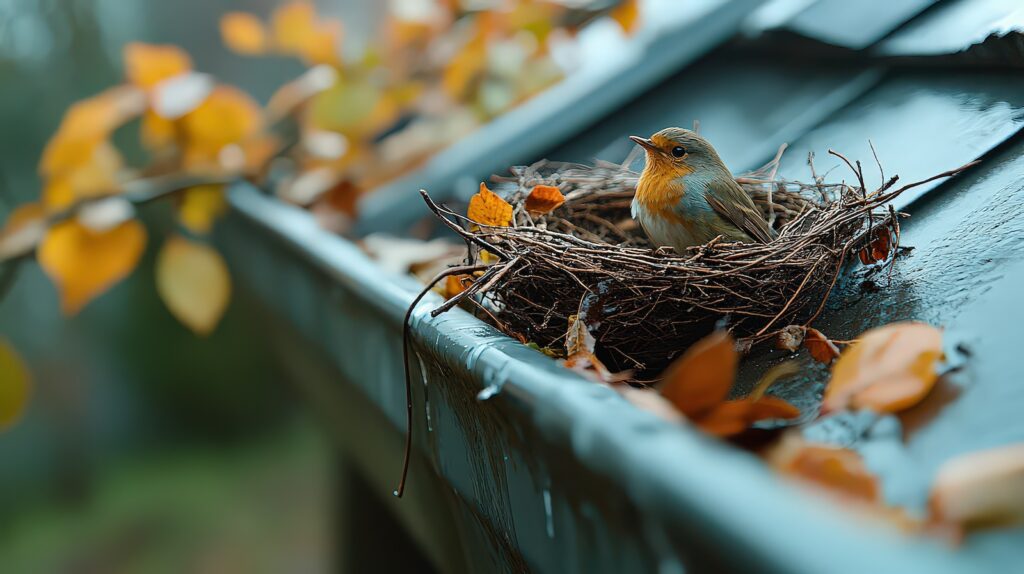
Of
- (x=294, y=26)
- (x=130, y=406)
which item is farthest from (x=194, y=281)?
(x=130, y=406)

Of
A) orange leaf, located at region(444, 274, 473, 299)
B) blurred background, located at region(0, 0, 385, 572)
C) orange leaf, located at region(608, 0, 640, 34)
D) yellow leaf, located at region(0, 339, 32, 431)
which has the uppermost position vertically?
orange leaf, located at region(608, 0, 640, 34)

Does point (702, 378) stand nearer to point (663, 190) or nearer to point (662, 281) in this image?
point (662, 281)

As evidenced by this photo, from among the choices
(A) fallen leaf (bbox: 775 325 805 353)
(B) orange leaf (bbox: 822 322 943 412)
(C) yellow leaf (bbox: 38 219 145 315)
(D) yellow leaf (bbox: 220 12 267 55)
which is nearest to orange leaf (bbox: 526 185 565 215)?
(A) fallen leaf (bbox: 775 325 805 353)

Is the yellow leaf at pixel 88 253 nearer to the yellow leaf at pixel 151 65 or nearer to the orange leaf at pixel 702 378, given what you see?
the yellow leaf at pixel 151 65

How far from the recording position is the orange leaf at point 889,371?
17.0 inches

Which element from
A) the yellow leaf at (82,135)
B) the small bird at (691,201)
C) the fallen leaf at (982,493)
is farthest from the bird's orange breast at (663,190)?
the yellow leaf at (82,135)

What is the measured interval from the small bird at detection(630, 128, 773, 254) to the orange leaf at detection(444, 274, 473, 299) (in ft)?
0.55

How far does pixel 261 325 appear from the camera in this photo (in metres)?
→ 1.92

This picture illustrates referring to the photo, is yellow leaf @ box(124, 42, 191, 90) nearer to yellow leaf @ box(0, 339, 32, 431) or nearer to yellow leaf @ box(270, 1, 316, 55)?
yellow leaf @ box(270, 1, 316, 55)

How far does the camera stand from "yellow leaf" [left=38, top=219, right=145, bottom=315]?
1319 millimetres

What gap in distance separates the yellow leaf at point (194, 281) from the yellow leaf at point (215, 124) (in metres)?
0.25

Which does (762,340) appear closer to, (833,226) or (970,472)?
(833,226)

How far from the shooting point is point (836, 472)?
36 cm

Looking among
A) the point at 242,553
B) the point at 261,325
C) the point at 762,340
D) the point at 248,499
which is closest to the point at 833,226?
the point at 762,340
